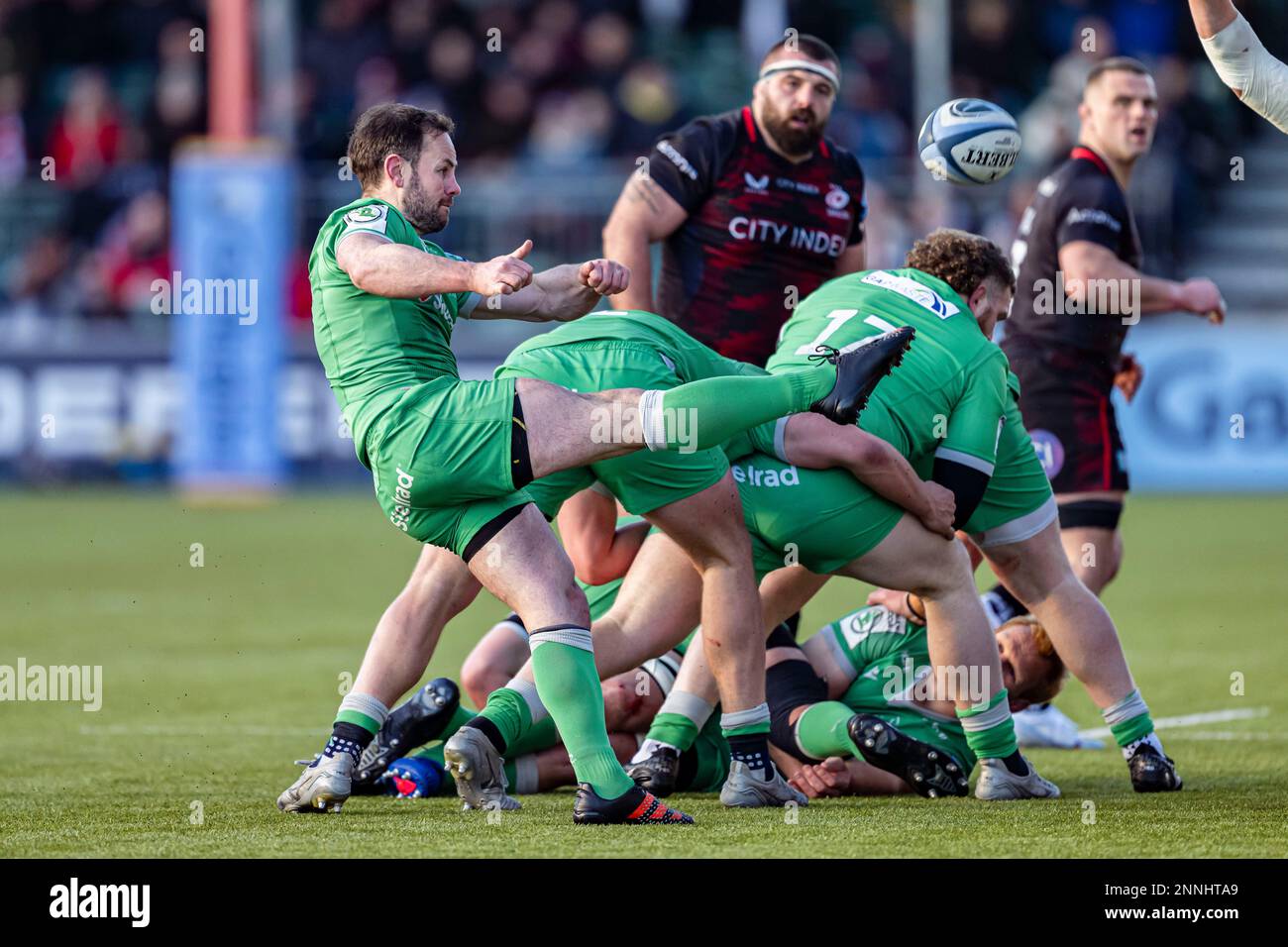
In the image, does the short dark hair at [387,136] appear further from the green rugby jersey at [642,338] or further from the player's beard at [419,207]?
the green rugby jersey at [642,338]

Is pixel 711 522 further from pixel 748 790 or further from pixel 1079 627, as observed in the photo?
pixel 1079 627

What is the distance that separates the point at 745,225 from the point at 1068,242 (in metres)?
1.31

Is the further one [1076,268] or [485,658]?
[1076,268]

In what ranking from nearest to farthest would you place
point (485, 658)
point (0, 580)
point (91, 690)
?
1. point (485, 658)
2. point (91, 690)
3. point (0, 580)

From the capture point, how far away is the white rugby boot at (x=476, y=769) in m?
5.75

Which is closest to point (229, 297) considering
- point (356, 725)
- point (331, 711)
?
point (331, 711)

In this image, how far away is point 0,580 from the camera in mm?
13859

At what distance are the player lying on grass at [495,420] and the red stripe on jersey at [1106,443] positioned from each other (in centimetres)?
270

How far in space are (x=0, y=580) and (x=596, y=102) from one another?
33.0 ft

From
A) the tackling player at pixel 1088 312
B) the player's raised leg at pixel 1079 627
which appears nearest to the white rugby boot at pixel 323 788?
the player's raised leg at pixel 1079 627
